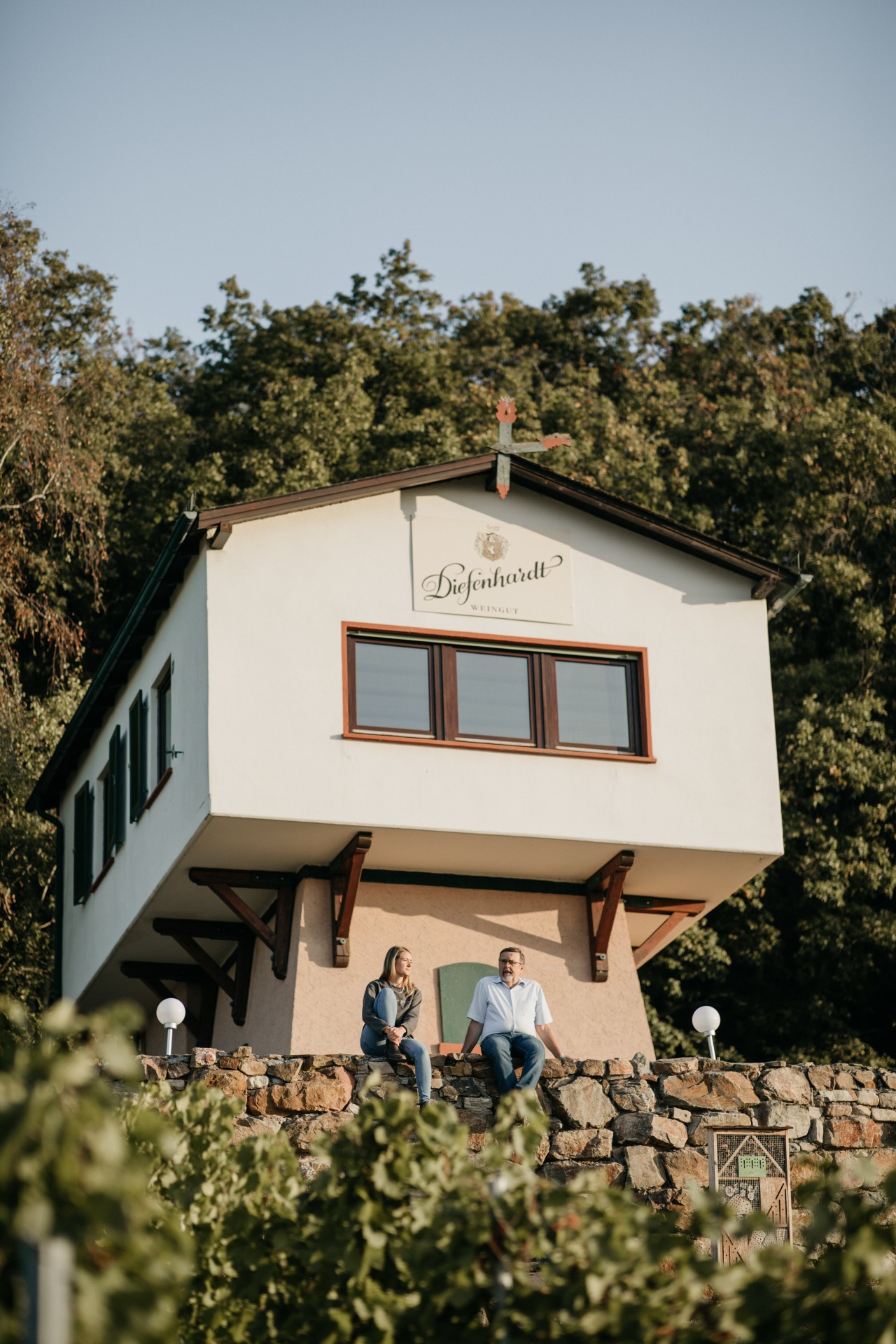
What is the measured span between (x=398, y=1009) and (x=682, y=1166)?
7.60 feet

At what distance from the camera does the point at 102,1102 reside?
4195 millimetres

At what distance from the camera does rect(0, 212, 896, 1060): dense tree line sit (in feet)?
81.5

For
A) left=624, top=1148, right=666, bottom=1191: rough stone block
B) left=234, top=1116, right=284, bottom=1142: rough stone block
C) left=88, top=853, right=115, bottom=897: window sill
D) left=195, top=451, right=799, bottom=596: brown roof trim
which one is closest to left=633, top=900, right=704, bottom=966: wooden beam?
left=195, top=451, right=799, bottom=596: brown roof trim

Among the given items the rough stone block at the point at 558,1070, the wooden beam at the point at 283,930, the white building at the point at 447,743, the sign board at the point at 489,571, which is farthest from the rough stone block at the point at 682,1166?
the sign board at the point at 489,571

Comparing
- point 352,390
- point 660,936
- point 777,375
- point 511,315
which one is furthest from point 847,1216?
point 511,315

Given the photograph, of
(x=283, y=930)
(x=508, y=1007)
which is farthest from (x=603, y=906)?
(x=508, y=1007)

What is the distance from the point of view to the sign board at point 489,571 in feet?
52.6

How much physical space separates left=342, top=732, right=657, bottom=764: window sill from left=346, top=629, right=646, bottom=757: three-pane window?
0.06m

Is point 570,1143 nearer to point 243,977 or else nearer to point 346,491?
point 243,977

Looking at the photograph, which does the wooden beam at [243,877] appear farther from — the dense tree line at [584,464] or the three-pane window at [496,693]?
the dense tree line at [584,464]

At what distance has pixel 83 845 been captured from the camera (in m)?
20.9

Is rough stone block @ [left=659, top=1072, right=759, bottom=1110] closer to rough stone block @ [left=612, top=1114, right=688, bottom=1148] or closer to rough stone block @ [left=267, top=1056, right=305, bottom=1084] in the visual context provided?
rough stone block @ [left=612, top=1114, right=688, bottom=1148]

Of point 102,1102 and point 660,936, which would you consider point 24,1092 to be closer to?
point 102,1102

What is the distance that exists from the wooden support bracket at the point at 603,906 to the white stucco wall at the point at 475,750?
0.59 m
